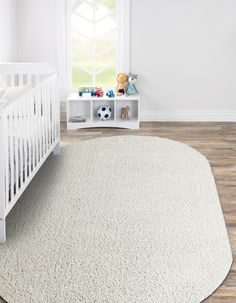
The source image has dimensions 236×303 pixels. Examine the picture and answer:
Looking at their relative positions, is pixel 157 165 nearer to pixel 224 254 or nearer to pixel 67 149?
pixel 67 149

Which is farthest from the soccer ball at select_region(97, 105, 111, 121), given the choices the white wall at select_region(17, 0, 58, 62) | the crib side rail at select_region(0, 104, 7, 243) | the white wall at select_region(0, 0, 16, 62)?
the crib side rail at select_region(0, 104, 7, 243)

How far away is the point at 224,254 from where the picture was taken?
2.38 m

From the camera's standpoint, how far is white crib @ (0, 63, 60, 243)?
2.57 metres

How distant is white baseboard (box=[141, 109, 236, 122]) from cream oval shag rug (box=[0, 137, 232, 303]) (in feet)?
5.26

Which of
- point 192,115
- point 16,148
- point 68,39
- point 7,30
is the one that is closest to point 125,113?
point 192,115

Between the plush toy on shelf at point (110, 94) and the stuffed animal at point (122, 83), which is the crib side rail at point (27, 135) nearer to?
the plush toy on shelf at point (110, 94)

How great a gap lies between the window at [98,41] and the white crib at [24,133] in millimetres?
1249

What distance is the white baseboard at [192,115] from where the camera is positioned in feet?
18.1

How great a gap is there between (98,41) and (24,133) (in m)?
2.68

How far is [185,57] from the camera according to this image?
5.39 metres

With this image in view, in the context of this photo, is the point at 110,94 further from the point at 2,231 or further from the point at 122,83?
the point at 2,231

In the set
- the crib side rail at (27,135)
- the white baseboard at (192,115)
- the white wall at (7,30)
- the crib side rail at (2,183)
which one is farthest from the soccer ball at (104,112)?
the crib side rail at (2,183)

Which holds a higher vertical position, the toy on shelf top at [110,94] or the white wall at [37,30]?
the white wall at [37,30]

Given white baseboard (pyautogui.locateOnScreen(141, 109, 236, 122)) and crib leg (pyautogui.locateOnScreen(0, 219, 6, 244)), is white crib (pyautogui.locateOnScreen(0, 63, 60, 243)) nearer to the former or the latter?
crib leg (pyautogui.locateOnScreen(0, 219, 6, 244))
